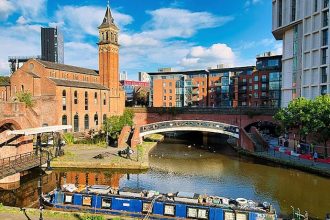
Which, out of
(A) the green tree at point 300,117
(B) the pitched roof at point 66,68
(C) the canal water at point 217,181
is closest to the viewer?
(C) the canal water at point 217,181

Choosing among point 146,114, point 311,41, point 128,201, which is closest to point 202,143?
point 146,114

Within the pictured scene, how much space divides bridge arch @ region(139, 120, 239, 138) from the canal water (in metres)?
6.67

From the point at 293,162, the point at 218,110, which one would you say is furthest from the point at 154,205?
the point at 218,110

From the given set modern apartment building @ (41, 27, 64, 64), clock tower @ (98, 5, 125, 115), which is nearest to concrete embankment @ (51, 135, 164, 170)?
clock tower @ (98, 5, 125, 115)

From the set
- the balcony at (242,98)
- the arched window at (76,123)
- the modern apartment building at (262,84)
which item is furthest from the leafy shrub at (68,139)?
the balcony at (242,98)

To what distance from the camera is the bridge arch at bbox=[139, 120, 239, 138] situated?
4664 centimetres

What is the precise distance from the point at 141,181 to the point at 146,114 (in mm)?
32355

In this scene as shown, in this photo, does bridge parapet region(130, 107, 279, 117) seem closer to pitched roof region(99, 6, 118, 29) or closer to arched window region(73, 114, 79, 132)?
arched window region(73, 114, 79, 132)

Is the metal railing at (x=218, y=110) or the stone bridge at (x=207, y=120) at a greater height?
the metal railing at (x=218, y=110)

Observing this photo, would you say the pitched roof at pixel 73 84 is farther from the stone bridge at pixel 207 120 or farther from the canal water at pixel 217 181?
the canal water at pixel 217 181

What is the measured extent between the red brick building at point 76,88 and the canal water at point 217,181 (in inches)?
616

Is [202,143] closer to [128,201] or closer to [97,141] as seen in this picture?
[97,141]

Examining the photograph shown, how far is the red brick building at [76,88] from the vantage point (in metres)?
50.3

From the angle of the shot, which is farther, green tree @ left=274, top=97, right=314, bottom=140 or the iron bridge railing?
the iron bridge railing
